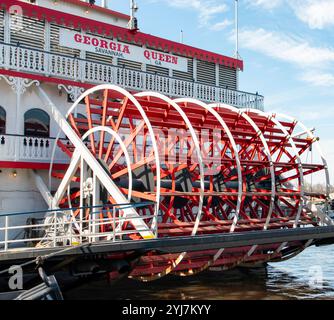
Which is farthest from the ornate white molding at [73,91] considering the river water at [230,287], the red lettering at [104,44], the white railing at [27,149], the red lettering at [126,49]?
the river water at [230,287]

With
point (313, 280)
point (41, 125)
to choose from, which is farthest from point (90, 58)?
point (313, 280)

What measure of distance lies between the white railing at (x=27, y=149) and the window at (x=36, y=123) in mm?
266

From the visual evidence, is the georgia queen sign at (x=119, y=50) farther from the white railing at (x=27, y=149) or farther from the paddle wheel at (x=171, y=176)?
the white railing at (x=27, y=149)

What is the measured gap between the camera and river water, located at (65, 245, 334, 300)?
10.3 meters

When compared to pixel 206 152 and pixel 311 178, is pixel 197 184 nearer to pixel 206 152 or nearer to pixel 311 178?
pixel 206 152

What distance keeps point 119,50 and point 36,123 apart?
3100 mm

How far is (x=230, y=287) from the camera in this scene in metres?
11.2

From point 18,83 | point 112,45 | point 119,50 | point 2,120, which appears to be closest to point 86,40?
point 112,45

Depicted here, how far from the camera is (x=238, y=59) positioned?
15844 mm

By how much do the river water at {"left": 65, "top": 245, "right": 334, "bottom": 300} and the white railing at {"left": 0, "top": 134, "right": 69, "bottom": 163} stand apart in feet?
8.87

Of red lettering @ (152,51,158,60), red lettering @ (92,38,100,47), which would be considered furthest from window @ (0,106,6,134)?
red lettering @ (152,51,158,60)

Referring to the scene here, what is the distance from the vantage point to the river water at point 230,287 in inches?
405
